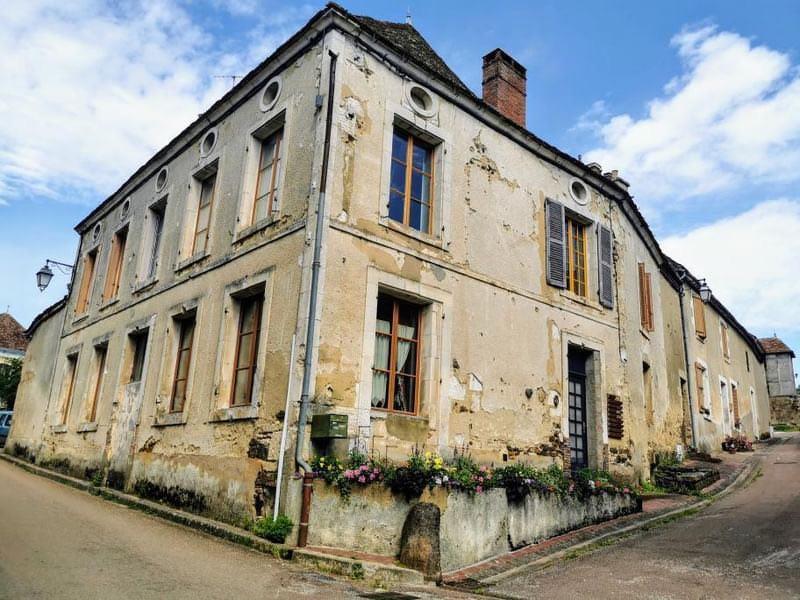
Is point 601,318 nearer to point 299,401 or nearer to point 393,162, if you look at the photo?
point 393,162

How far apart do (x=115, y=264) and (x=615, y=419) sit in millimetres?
11022

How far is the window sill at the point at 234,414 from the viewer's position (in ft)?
26.1

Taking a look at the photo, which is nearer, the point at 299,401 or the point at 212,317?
the point at 299,401

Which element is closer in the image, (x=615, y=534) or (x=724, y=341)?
(x=615, y=534)

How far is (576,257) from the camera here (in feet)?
40.1

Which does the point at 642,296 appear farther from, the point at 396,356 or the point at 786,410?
the point at 786,410

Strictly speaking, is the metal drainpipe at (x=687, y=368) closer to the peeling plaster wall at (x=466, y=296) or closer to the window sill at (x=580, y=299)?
the peeling plaster wall at (x=466, y=296)

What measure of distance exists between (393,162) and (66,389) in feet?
33.6

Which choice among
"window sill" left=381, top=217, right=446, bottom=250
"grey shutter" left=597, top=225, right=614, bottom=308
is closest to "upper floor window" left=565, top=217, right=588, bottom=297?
"grey shutter" left=597, top=225, right=614, bottom=308

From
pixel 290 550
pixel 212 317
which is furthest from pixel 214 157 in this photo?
pixel 290 550

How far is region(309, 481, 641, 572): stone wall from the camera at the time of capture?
6.72 meters

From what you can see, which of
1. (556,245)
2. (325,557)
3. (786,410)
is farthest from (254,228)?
(786,410)

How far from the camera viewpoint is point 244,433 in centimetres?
805

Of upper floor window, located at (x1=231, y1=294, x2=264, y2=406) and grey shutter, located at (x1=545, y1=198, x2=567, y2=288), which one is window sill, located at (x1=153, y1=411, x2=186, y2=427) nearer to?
upper floor window, located at (x1=231, y1=294, x2=264, y2=406)
